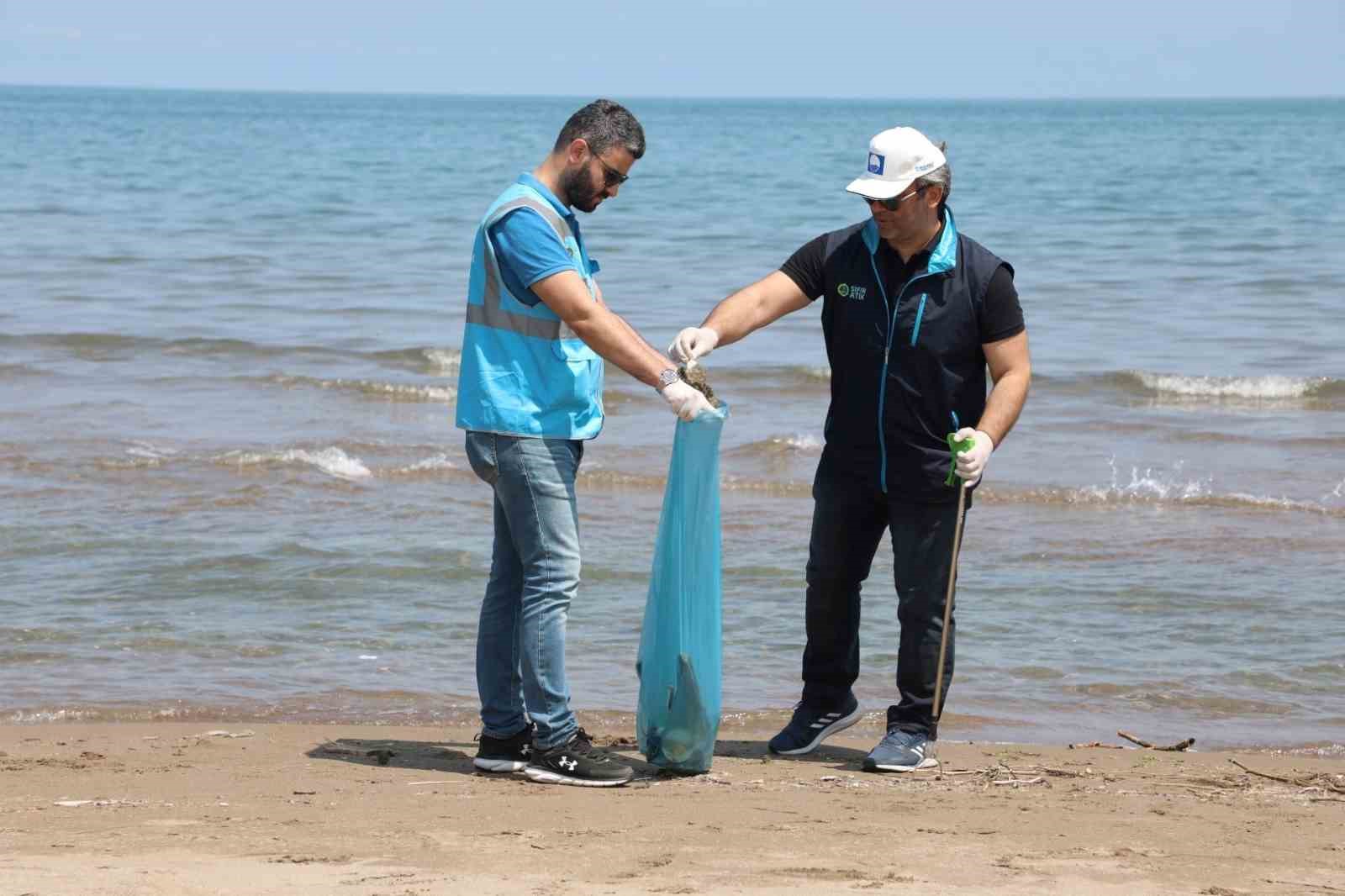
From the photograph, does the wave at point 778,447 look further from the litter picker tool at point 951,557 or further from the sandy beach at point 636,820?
the litter picker tool at point 951,557

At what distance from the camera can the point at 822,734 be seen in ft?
16.8

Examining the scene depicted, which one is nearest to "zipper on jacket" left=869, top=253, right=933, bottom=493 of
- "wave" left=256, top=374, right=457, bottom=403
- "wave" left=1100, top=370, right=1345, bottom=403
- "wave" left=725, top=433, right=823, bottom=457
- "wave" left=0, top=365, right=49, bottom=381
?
"wave" left=725, top=433, right=823, bottom=457

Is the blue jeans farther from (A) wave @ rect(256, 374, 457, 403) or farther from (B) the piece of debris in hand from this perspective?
(A) wave @ rect(256, 374, 457, 403)

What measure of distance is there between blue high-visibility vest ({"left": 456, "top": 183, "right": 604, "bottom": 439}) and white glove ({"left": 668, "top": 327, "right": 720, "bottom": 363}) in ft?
0.91

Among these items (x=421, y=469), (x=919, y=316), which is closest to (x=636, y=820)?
(x=919, y=316)

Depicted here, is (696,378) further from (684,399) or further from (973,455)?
(973,455)

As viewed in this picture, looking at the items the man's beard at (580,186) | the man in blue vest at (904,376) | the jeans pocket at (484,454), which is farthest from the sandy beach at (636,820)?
the man's beard at (580,186)

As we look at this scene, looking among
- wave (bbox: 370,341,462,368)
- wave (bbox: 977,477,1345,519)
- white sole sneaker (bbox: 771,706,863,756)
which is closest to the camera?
white sole sneaker (bbox: 771,706,863,756)

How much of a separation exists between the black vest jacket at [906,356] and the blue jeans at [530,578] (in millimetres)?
824

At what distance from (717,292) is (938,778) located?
47.9 feet

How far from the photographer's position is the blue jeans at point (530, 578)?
441 centimetres

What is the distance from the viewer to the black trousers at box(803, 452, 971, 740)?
4.76 meters

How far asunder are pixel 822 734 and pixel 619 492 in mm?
4521

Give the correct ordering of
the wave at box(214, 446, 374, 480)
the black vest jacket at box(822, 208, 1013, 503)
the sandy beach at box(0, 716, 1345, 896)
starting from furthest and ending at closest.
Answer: the wave at box(214, 446, 374, 480)
the black vest jacket at box(822, 208, 1013, 503)
the sandy beach at box(0, 716, 1345, 896)
